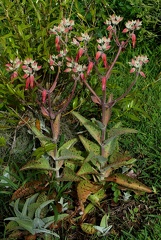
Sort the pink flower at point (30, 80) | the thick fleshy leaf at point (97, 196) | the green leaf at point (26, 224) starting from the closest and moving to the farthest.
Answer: the pink flower at point (30, 80)
the green leaf at point (26, 224)
the thick fleshy leaf at point (97, 196)

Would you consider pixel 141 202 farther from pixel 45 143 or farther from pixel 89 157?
pixel 45 143

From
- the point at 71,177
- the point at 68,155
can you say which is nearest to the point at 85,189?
the point at 71,177

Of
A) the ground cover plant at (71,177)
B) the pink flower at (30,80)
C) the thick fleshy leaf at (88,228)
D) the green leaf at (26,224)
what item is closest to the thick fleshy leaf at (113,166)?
the ground cover plant at (71,177)

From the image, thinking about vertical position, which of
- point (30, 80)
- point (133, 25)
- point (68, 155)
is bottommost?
point (68, 155)

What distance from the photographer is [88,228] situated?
Result: 8.21ft

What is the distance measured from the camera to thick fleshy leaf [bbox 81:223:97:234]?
2492 millimetres

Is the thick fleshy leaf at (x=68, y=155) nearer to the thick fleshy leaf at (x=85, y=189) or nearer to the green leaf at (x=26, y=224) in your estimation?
the thick fleshy leaf at (x=85, y=189)

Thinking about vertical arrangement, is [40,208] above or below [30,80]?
below

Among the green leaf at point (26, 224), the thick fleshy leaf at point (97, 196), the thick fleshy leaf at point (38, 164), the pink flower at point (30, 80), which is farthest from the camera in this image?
the thick fleshy leaf at point (97, 196)

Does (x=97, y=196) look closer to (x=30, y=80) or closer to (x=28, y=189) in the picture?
(x=28, y=189)

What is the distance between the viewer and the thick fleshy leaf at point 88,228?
2492 millimetres

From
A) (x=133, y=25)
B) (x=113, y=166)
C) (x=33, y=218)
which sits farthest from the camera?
(x=113, y=166)

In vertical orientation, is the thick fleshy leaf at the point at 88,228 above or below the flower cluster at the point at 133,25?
below


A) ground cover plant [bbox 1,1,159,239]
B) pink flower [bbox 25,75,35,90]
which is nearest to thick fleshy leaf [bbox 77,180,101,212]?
ground cover plant [bbox 1,1,159,239]
